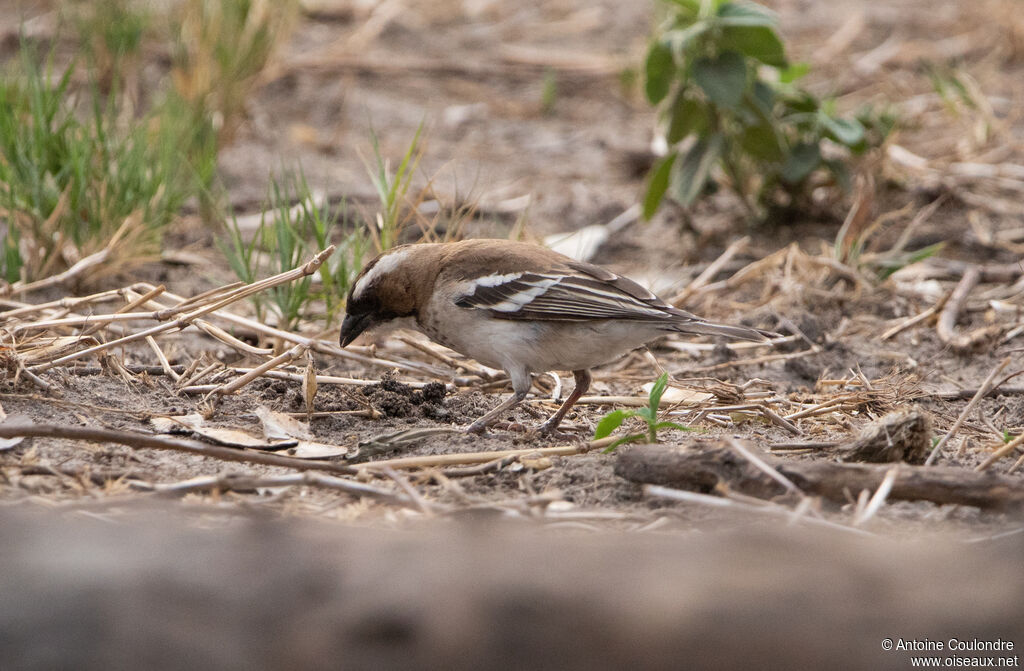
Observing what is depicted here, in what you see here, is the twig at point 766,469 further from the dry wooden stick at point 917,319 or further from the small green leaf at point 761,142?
the small green leaf at point 761,142

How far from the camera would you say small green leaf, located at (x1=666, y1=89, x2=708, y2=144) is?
6.49 metres

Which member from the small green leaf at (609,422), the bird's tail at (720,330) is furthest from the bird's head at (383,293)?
the small green leaf at (609,422)

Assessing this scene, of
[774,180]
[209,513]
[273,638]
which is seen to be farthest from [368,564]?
[774,180]

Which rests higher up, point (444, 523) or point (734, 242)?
point (444, 523)

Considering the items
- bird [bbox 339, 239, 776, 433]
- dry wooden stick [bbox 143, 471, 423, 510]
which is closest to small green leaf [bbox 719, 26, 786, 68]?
bird [bbox 339, 239, 776, 433]

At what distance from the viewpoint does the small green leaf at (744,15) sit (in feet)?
19.6

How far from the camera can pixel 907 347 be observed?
5562 millimetres

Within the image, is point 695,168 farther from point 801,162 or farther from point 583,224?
point 583,224

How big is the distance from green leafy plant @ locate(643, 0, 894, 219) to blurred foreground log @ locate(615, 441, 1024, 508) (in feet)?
10.7

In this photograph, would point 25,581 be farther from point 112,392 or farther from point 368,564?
point 112,392

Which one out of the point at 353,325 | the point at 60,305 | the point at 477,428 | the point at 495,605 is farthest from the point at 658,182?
the point at 495,605

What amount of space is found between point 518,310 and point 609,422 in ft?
3.22

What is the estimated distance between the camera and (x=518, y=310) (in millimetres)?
4609

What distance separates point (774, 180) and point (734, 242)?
49cm
